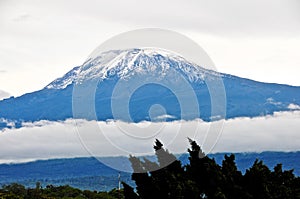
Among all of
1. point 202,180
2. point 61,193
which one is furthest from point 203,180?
point 61,193

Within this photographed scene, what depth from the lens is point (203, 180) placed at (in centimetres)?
2619

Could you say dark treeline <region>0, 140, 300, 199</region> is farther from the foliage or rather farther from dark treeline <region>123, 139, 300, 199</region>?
the foliage

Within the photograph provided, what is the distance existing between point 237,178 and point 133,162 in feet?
13.1

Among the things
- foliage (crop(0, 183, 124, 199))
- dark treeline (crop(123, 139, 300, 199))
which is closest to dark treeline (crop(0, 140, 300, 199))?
dark treeline (crop(123, 139, 300, 199))

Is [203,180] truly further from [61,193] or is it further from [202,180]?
[61,193]

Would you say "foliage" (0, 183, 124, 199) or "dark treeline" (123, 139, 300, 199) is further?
"foliage" (0, 183, 124, 199)

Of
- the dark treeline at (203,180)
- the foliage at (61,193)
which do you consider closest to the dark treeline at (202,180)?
the dark treeline at (203,180)

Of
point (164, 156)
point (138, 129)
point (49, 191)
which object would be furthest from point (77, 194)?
point (164, 156)

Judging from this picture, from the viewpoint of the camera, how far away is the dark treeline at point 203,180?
24469 millimetres

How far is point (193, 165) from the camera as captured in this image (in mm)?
26812

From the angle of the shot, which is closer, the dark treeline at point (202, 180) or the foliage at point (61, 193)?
the dark treeline at point (202, 180)

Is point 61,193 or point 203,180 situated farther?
point 61,193

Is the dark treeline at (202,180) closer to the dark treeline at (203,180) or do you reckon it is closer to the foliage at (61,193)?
the dark treeline at (203,180)

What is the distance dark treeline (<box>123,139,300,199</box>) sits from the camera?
24.5 meters
